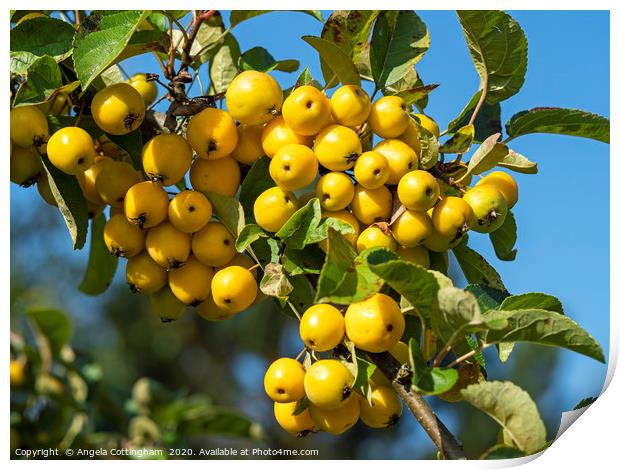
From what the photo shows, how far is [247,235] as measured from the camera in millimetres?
860

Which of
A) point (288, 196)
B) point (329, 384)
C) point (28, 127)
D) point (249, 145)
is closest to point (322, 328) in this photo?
point (329, 384)

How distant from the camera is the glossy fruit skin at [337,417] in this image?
82cm

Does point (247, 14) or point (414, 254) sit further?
point (247, 14)

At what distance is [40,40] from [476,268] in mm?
668

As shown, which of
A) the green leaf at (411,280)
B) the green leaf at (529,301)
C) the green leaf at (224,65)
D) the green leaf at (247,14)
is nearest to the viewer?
the green leaf at (411,280)

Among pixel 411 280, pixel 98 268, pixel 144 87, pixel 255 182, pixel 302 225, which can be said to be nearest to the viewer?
pixel 411 280

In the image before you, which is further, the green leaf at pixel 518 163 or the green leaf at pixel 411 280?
the green leaf at pixel 518 163

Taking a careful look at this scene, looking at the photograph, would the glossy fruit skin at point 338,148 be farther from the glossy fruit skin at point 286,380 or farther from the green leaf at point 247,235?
the glossy fruit skin at point 286,380

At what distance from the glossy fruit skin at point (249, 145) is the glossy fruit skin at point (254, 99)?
1.7 inches

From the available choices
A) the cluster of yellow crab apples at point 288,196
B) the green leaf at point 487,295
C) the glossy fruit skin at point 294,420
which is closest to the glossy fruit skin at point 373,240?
the cluster of yellow crab apples at point 288,196

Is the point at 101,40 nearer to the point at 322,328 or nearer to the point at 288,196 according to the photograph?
the point at 288,196

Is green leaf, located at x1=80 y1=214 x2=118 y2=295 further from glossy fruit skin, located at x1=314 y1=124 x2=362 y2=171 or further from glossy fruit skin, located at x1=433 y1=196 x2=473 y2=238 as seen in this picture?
glossy fruit skin, located at x1=433 y1=196 x2=473 y2=238

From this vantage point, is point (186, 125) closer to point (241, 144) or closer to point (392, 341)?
point (241, 144)

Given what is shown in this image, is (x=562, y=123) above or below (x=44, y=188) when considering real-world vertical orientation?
above
